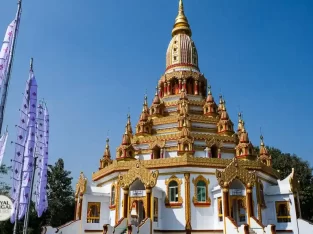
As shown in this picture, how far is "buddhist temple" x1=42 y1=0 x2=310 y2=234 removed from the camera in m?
23.9

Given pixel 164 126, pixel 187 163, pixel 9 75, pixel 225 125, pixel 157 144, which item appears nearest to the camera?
pixel 9 75

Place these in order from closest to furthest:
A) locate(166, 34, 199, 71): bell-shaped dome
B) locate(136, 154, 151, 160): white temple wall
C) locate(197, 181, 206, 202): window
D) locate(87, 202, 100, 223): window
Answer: locate(197, 181, 206, 202): window < locate(87, 202, 100, 223): window < locate(136, 154, 151, 160): white temple wall < locate(166, 34, 199, 71): bell-shaped dome

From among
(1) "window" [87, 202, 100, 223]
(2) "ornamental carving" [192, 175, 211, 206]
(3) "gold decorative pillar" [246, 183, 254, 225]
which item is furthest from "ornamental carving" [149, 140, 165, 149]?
(3) "gold decorative pillar" [246, 183, 254, 225]

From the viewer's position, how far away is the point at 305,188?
3969cm

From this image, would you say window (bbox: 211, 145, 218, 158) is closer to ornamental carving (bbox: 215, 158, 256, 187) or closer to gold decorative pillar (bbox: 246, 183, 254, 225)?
ornamental carving (bbox: 215, 158, 256, 187)

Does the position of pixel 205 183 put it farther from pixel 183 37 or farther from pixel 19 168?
pixel 183 37

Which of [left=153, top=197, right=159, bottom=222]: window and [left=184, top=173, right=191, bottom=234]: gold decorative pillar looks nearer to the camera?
[left=153, top=197, right=159, bottom=222]: window

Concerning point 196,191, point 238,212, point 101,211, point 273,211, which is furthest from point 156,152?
point 273,211

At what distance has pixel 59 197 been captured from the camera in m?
41.6

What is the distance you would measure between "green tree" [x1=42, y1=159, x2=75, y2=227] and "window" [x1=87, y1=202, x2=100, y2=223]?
544 inches

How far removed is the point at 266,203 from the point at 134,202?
34.1 feet

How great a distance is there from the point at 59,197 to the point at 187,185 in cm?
2254

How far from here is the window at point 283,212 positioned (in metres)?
25.2

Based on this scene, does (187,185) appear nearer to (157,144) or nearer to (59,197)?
(157,144)
